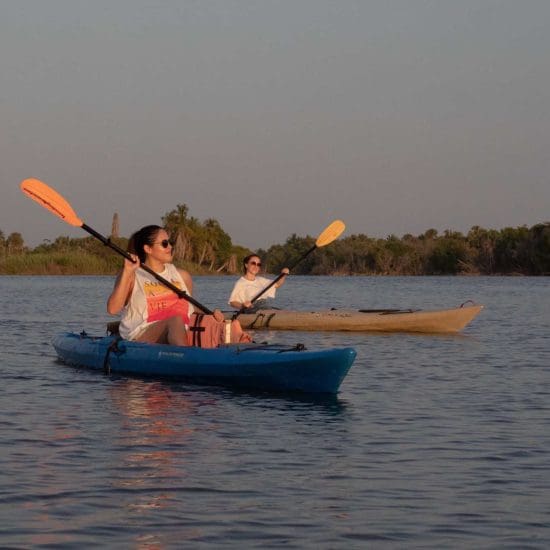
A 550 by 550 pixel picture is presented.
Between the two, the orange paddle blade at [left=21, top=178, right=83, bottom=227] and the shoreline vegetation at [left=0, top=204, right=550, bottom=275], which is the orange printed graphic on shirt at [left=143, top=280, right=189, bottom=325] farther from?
the shoreline vegetation at [left=0, top=204, right=550, bottom=275]

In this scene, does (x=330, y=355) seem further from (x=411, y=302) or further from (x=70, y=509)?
(x=411, y=302)

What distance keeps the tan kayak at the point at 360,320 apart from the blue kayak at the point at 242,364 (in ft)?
22.1

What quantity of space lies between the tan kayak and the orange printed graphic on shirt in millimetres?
6909

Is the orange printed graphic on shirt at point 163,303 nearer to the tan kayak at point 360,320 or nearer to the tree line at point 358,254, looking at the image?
the tan kayak at point 360,320

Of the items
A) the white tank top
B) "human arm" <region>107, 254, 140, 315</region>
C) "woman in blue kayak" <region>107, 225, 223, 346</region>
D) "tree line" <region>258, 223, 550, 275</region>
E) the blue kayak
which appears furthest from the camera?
"tree line" <region>258, 223, 550, 275</region>

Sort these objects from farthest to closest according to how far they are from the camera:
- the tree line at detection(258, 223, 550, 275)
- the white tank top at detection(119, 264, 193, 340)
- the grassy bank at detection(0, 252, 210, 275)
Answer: the tree line at detection(258, 223, 550, 275) < the grassy bank at detection(0, 252, 210, 275) < the white tank top at detection(119, 264, 193, 340)

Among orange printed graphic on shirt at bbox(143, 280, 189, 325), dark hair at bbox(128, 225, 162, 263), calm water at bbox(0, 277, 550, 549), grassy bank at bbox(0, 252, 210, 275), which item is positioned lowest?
calm water at bbox(0, 277, 550, 549)

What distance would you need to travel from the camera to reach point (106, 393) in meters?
10.1

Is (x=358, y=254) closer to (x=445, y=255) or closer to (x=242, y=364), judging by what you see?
(x=445, y=255)

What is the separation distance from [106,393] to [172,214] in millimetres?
72723

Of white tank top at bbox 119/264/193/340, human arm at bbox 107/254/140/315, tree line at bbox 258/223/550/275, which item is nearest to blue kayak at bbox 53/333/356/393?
white tank top at bbox 119/264/193/340

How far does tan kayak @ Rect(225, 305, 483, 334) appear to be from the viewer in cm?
1803

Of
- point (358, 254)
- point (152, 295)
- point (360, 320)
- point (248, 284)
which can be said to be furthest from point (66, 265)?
point (152, 295)

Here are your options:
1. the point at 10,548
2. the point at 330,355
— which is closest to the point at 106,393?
the point at 330,355
